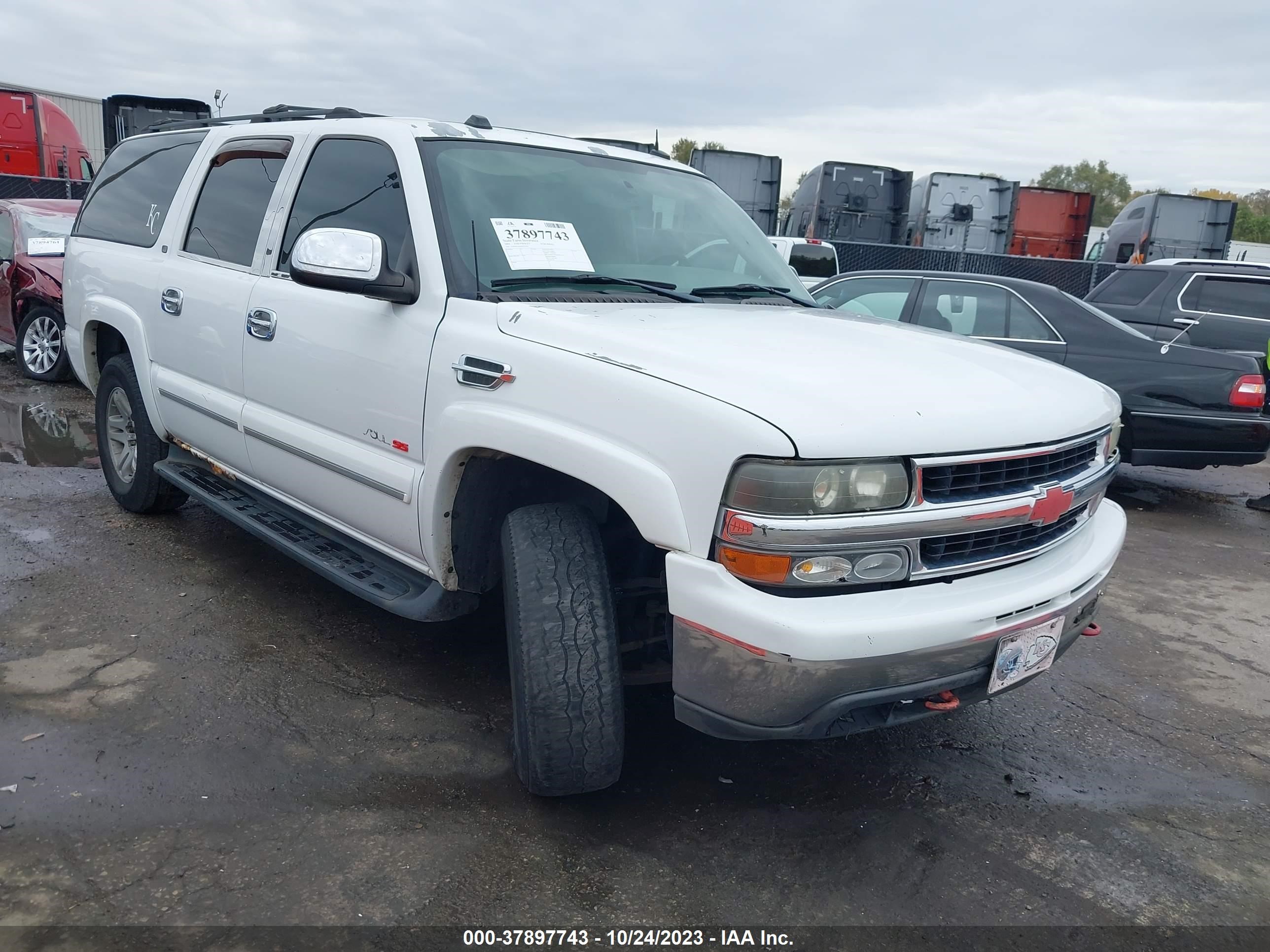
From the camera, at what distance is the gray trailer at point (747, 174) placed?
1802cm

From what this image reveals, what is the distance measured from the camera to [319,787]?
288 cm

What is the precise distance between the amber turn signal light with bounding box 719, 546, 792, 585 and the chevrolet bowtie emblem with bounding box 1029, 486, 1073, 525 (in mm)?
788

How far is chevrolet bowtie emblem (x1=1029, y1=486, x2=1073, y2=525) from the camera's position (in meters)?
2.60

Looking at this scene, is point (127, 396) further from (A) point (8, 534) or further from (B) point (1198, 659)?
(B) point (1198, 659)

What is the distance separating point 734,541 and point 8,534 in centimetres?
429

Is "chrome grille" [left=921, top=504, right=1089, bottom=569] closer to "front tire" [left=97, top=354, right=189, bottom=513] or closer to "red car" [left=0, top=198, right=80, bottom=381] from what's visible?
"front tire" [left=97, top=354, right=189, bottom=513]

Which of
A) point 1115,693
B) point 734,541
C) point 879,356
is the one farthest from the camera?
point 1115,693

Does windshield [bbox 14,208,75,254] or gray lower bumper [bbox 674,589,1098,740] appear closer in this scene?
gray lower bumper [bbox 674,589,1098,740]

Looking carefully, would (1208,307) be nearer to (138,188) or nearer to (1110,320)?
(1110,320)

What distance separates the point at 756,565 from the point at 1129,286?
8.36 m

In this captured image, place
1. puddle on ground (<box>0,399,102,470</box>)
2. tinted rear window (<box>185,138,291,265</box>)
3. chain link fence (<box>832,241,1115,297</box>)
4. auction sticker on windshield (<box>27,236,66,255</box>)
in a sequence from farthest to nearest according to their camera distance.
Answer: chain link fence (<box>832,241,1115,297</box>) → puddle on ground (<box>0,399,102,470</box>) → auction sticker on windshield (<box>27,236,66,255</box>) → tinted rear window (<box>185,138,291,265</box>)

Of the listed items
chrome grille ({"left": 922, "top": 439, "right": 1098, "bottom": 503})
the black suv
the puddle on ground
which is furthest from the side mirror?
the black suv

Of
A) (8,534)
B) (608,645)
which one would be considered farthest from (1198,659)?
(8,534)

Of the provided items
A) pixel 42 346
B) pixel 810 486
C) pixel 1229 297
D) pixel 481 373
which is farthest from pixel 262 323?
pixel 1229 297
